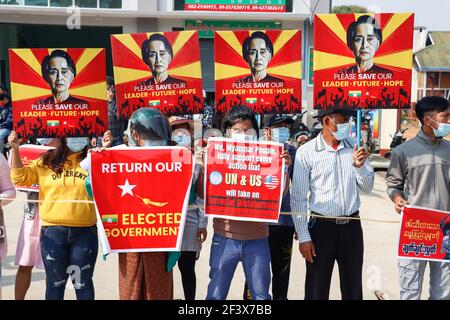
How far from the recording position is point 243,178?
3746 millimetres

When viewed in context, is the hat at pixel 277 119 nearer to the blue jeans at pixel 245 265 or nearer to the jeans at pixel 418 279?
the blue jeans at pixel 245 265

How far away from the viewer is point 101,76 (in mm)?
4098

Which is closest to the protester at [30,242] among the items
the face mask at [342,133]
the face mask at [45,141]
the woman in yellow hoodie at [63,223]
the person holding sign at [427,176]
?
the face mask at [45,141]

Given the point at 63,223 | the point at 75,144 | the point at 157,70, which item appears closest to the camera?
the point at 63,223

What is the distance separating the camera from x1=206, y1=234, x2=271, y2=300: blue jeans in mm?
3654

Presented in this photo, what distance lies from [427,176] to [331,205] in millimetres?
738

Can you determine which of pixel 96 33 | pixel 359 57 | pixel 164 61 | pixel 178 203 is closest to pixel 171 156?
pixel 178 203

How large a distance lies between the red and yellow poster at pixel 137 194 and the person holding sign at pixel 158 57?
4.43 feet

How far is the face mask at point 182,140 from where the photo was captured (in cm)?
437

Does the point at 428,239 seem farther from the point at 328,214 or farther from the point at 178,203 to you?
the point at 178,203

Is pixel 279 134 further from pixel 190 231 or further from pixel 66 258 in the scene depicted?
pixel 66 258

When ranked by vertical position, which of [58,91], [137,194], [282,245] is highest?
[58,91]

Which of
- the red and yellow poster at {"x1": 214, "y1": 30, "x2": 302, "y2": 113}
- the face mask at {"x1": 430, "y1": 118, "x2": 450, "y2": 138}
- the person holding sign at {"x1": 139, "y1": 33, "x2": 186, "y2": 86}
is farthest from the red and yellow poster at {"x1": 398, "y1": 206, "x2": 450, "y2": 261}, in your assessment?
the person holding sign at {"x1": 139, "y1": 33, "x2": 186, "y2": 86}

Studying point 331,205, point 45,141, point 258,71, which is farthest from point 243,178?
point 45,141
